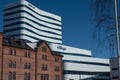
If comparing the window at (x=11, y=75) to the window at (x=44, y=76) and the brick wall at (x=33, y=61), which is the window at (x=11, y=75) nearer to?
the brick wall at (x=33, y=61)

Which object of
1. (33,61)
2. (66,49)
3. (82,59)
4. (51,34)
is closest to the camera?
(33,61)

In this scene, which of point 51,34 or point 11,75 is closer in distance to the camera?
point 11,75

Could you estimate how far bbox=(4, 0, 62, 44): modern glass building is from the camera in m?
152

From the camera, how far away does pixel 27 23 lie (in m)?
156

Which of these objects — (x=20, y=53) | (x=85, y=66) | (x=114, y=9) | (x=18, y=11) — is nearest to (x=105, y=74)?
(x=85, y=66)

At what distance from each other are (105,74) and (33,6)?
206ft

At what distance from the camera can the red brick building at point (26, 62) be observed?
75.8 m

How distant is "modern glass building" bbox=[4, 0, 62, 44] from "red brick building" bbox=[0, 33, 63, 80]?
57.2 m

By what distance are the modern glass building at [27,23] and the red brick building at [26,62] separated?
57.2m

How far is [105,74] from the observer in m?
140

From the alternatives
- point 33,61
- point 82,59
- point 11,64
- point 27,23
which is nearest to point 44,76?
point 33,61

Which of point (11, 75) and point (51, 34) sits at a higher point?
point (51, 34)

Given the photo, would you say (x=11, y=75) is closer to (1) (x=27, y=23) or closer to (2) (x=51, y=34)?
(1) (x=27, y=23)

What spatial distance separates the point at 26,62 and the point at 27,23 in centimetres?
7471
